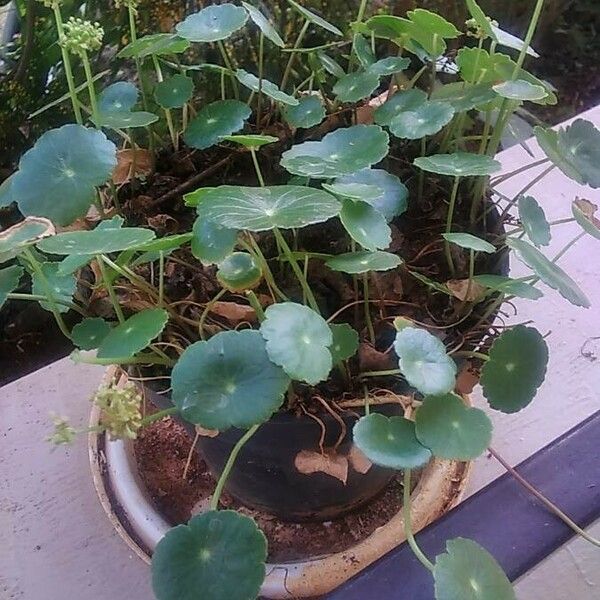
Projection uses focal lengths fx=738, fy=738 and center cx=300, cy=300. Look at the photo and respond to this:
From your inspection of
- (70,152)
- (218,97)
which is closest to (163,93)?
(70,152)

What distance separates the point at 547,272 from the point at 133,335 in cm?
32

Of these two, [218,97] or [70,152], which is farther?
[218,97]

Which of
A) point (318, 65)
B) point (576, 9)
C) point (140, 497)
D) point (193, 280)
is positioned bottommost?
point (140, 497)

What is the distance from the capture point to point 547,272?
0.58 metres

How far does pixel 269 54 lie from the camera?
38.9 inches

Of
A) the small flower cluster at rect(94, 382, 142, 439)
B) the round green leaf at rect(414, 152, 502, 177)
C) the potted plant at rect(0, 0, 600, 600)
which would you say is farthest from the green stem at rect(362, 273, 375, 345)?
the small flower cluster at rect(94, 382, 142, 439)

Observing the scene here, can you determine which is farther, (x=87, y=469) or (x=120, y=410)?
(x=87, y=469)

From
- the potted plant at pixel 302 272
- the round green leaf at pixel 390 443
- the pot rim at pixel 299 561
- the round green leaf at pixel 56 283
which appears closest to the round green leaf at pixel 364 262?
the potted plant at pixel 302 272

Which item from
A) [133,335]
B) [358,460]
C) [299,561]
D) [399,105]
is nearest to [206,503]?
[299,561]

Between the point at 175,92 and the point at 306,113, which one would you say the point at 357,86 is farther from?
the point at 175,92

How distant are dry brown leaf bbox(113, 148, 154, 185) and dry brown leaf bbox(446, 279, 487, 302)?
1.07ft

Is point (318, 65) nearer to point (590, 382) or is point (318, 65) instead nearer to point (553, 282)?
point (553, 282)

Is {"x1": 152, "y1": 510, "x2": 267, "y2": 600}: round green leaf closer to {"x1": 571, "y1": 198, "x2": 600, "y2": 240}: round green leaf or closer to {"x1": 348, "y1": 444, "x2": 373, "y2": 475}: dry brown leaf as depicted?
{"x1": 348, "y1": 444, "x2": 373, "y2": 475}: dry brown leaf

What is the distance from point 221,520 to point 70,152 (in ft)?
0.99
